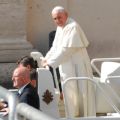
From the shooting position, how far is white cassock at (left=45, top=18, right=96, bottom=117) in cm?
713

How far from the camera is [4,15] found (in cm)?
1303

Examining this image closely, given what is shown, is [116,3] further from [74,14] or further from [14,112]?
[14,112]

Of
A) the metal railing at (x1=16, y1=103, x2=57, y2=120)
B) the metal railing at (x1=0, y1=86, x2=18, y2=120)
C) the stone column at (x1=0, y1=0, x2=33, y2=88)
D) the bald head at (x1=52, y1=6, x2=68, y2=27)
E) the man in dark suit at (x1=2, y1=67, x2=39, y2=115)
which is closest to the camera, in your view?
the metal railing at (x1=16, y1=103, x2=57, y2=120)

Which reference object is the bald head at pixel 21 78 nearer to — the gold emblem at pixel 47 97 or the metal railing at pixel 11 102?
the gold emblem at pixel 47 97

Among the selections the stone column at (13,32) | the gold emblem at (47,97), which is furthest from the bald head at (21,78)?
the stone column at (13,32)

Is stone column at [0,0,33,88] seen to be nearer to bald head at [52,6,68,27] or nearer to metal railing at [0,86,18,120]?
bald head at [52,6,68,27]

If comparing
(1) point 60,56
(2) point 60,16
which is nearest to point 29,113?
(1) point 60,56

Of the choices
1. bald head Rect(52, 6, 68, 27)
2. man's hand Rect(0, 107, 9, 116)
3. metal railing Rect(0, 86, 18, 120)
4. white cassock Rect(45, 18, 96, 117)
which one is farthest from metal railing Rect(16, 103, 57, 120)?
bald head Rect(52, 6, 68, 27)

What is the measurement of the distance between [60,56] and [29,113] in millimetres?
3864

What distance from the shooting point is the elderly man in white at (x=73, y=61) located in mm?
7129

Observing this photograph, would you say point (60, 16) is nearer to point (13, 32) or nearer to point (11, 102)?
point (11, 102)

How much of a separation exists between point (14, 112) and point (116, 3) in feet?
34.4

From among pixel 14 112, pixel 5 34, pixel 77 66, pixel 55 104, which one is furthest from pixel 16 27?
pixel 14 112

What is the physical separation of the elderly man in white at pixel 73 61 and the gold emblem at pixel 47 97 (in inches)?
26.0
